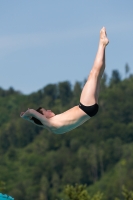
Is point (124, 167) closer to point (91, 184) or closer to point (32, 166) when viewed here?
point (91, 184)

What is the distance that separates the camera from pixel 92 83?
19.5 m

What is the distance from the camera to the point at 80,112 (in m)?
19.3

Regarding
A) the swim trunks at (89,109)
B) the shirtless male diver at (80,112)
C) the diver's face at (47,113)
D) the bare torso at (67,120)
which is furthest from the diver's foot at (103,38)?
the diver's face at (47,113)

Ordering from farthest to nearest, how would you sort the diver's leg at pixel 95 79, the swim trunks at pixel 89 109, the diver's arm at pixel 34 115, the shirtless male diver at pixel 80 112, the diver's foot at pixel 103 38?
the diver's foot at pixel 103 38
the diver's leg at pixel 95 79
the swim trunks at pixel 89 109
the shirtless male diver at pixel 80 112
the diver's arm at pixel 34 115

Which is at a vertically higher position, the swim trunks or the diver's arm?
the diver's arm

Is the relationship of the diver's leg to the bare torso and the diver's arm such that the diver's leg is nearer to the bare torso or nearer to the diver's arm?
the bare torso

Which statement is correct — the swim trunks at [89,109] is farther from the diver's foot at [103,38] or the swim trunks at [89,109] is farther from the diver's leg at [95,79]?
the diver's foot at [103,38]

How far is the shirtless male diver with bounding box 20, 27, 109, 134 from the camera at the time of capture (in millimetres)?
19188

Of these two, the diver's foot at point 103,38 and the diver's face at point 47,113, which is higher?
the diver's foot at point 103,38

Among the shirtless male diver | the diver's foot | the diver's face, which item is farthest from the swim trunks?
the diver's foot

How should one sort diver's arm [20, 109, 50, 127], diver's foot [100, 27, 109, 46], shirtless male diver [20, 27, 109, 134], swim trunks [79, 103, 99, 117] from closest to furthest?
1. diver's arm [20, 109, 50, 127]
2. shirtless male diver [20, 27, 109, 134]
3. swim trunks [79, 103, 99, 117]
4. diver's foot [100, 27, 109, 46]

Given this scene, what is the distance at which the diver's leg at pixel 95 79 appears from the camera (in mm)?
19469

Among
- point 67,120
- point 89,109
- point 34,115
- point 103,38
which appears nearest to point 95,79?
point 89,109

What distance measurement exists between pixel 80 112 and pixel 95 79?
2.62ft
